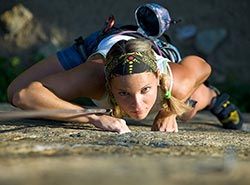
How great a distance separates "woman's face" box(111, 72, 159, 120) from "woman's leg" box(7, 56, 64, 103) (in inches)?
26.7

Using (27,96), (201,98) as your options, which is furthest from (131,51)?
(201,98)

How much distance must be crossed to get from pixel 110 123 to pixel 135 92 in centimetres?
18

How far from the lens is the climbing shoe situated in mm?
3582

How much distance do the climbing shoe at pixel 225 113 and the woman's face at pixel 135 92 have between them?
104 centimetres

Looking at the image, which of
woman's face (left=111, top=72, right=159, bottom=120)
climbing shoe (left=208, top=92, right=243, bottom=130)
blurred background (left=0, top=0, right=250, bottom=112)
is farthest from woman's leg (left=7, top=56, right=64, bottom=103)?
blurred background (left=0, top=0, right=250, bottom=112)

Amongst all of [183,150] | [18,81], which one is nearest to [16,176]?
[183,150]

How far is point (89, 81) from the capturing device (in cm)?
277

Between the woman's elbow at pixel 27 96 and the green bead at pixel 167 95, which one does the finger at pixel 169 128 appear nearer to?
the green bead at pixel 167 95

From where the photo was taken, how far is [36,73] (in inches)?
128

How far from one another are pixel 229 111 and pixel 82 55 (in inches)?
34.4

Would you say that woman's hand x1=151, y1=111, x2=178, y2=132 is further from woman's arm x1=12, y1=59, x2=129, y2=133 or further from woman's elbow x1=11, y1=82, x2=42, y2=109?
woman's elbow x1=11, y1=82, x2=42, y2=109

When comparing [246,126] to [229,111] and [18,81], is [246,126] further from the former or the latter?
[18,81]

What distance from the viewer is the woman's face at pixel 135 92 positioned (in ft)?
8.32

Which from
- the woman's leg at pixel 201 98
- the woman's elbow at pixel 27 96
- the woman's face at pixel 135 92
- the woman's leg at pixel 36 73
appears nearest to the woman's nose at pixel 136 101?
the woman's face at pixel 135 92
